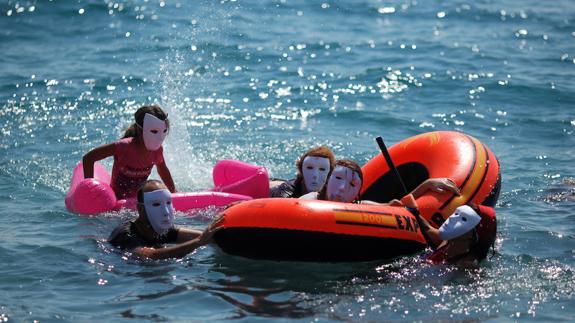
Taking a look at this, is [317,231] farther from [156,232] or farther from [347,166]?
[156,232]

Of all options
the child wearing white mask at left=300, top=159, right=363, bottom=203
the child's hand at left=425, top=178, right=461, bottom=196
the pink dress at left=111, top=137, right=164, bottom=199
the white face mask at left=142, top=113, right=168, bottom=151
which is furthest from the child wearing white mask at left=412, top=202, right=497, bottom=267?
the pink dress at left=111, top=137, right=164, bottom=199

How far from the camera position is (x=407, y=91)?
1477 cm

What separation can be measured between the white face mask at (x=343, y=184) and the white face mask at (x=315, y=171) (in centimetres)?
57

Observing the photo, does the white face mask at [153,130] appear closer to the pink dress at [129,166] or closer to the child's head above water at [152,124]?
the child's head above water at [152,124]

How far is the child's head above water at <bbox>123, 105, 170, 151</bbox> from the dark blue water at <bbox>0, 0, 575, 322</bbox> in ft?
2.44

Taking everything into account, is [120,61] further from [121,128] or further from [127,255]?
[127,255]

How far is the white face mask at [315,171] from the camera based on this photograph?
332 inches

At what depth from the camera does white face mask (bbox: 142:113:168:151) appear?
902cm

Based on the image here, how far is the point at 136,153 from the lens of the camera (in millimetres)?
9242

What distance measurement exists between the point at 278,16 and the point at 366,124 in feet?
19.9

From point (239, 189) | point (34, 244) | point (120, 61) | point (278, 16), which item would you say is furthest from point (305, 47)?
point (34, 244)

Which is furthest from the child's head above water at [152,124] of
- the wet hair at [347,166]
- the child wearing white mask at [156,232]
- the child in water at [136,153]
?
the wet hair at [347,166]

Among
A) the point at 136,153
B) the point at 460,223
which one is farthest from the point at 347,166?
the point at 136,153

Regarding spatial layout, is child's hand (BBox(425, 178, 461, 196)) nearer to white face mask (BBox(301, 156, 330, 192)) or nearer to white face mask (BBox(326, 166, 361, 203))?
white face mask (BBox(326, 166, 361, 203))
